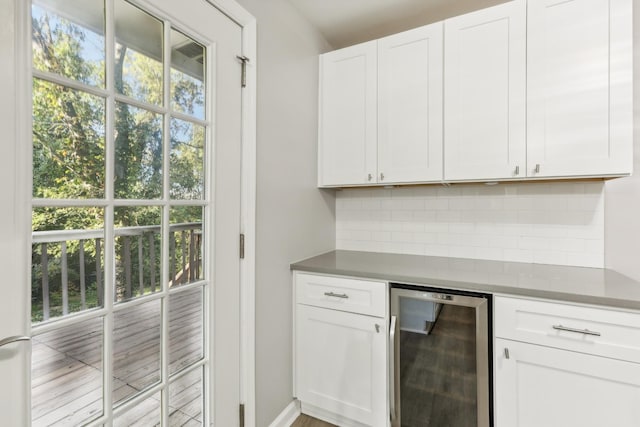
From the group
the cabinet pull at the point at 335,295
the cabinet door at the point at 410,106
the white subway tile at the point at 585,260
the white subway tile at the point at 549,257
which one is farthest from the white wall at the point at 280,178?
the white subway tile at the point at 585,260

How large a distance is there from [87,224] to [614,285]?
6.89 feet

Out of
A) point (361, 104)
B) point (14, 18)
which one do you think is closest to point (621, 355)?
point (361, 104)

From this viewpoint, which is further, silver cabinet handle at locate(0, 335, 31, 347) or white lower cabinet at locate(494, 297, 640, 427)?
white lower cabinet at locate(494, 297, 640, 427)

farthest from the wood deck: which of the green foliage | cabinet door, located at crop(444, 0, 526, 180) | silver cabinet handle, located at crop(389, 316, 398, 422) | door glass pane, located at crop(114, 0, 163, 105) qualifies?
cabinet door, located at crop(444, 0, 526, 180)

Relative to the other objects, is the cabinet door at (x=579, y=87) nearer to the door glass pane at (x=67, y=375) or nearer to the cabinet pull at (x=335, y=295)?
the cabinet pull at (x=335, y=295)

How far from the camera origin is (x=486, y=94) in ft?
5.49

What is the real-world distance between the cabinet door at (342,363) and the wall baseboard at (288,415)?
80mm

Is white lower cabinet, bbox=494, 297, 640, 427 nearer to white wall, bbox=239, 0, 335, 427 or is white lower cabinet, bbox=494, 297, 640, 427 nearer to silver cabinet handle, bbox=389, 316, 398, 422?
silver cabinet handle, bbox=389, 316, 398, 422

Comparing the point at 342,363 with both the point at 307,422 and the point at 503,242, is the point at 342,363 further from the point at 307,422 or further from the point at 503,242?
the point at 503,242

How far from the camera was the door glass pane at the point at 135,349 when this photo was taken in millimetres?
1009

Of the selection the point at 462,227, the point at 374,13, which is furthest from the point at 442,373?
the point at 374,13

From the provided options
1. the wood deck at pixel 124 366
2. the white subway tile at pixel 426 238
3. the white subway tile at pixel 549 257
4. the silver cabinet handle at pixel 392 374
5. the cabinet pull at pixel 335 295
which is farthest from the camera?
the white subway tile at pixel 426 238

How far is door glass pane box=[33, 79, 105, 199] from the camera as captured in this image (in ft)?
2.69

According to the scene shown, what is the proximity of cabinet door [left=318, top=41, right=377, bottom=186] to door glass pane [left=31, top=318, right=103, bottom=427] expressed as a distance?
5.11ft
